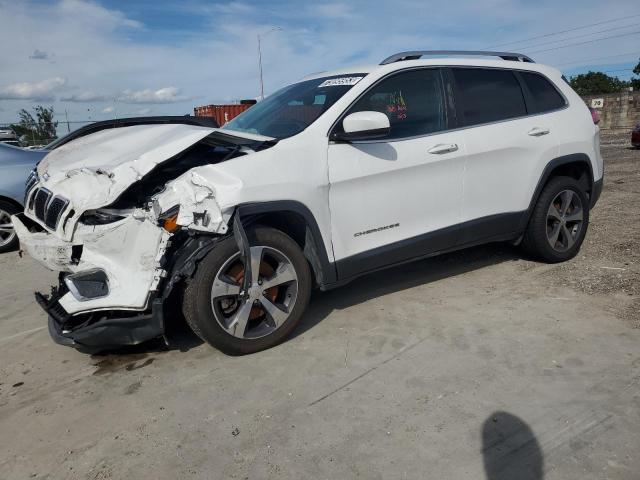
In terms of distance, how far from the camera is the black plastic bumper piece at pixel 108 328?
3021 mm

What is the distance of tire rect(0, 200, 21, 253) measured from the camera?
21.8 feet

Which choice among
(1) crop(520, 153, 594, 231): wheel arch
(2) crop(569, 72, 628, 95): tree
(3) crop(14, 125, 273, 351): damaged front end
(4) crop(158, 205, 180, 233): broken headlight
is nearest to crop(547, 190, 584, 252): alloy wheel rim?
(1) crop(520, 153, 594, 231): wheel arch

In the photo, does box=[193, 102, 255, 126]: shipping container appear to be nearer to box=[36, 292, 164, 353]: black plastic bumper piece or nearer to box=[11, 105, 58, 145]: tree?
box=[11, 105, 58, 145]: tree

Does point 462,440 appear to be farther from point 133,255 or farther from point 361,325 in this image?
point 133,255

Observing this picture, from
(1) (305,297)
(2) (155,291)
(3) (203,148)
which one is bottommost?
(1) (305,297)

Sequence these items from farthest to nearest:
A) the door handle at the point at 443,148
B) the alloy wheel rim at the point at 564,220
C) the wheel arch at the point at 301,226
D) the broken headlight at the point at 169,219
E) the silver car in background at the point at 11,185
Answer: the silver car in background at the point at 11,185 < the alloy wheel rim at the point at 564,220 < the door handle at the point at 443,148 < the wheel arch at the point at 301,226 < the broken headlight at the point at 169,219

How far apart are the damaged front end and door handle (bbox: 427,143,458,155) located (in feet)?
5.21

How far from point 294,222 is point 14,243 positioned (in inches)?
195

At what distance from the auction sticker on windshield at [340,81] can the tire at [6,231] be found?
4.83m

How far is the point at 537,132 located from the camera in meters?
4.48

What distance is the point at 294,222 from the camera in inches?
138

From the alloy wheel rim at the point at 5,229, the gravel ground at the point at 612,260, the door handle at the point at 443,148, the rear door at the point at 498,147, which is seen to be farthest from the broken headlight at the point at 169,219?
the alloy wheel rim at the point at 5,229

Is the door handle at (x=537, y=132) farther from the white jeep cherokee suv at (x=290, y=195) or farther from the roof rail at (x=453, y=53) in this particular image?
the roof rail at (x=453, y=53)

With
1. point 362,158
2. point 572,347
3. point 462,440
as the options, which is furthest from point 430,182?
point 462,440
